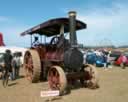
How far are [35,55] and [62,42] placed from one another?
1801 millimetres

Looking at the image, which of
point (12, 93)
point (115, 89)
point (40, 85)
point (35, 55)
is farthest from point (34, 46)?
point (115, 89)

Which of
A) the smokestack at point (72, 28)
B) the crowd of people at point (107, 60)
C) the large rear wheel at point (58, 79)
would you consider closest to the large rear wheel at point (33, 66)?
the large rear wheel at point (58, 79)

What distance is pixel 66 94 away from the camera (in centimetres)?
950

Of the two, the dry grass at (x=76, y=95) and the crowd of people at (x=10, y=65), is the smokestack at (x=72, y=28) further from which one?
the crowd of people at (x=10, y=65)

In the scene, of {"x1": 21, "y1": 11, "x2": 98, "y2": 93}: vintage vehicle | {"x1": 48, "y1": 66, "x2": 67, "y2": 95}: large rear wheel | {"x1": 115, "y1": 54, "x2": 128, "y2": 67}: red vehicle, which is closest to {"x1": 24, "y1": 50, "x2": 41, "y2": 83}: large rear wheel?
{"x1": 21, "y1": 11, "x2": 98, "y2": 93}: vintage vehicle

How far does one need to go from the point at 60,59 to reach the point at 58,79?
1.17 metres

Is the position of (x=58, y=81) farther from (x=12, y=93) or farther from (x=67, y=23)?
(x=67, y=23)

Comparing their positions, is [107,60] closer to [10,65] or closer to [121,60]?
[121,60]

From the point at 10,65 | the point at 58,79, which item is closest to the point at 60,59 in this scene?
the point at 58,79

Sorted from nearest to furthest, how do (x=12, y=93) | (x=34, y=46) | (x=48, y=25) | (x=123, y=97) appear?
(x=123, y=97), (x=12, y=93), (x=48, y=25), (x=34, y=46)

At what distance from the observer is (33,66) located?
1184 centimetres

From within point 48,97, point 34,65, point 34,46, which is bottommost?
point 48,97

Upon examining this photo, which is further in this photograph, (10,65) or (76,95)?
(10,65)

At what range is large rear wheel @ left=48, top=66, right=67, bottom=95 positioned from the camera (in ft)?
30.0
